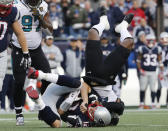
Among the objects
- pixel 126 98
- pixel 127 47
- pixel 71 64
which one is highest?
pixel 127 47

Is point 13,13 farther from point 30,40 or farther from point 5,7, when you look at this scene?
point 30,40

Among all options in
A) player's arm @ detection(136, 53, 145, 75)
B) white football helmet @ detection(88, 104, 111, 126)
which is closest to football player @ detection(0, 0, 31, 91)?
white football helmet @ detection(88, 104, 111, 126)

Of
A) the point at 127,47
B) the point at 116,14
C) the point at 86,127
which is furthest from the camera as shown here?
the point at 116,14

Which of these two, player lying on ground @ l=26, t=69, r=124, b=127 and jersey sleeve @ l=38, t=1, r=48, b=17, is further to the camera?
jersey sleeve @ l=38, t=1, r=48, b=17

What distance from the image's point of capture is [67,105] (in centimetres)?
759

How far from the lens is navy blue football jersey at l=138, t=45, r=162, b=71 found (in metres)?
14.0

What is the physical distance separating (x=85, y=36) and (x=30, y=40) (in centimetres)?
830

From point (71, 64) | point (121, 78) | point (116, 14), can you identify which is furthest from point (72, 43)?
point (116, 14)

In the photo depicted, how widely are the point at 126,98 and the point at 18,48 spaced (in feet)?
22.2

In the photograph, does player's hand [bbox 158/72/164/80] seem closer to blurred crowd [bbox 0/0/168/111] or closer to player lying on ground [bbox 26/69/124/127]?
blurred crowd [bbox 0/0/168/111]

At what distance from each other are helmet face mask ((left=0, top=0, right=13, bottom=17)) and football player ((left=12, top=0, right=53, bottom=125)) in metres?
0.75

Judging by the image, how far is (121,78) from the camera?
1410 cm

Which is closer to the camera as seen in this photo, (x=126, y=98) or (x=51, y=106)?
(x=51, y=106)

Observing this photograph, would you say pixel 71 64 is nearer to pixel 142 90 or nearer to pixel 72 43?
pixel 72 43
